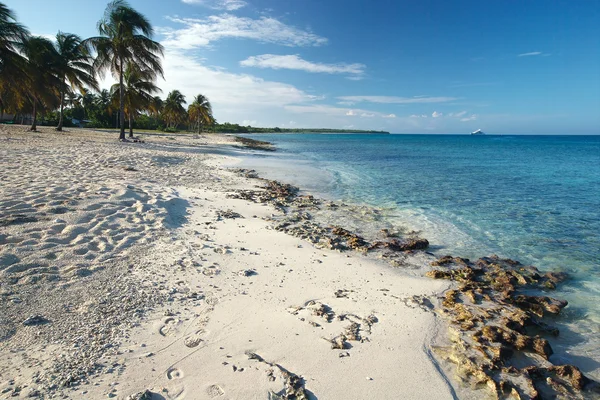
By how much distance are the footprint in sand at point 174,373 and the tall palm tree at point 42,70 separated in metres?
28.4

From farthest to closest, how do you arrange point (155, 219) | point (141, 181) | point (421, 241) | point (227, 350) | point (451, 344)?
point (141, 181), point (421, 241), point (155, 219), point (451, 344), point (227, 350)

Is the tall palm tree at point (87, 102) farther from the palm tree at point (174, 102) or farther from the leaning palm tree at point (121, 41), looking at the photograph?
the leaning palm tree at point (121, 41)

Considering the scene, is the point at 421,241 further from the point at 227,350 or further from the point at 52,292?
the point at 52,292

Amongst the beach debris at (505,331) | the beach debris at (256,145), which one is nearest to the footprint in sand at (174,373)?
the beach debris at (505,331)

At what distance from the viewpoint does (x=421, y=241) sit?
706cm

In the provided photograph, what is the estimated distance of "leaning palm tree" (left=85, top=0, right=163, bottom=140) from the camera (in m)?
23.0

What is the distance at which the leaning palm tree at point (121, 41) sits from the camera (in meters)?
23.0

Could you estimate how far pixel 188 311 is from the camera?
12.2 ft

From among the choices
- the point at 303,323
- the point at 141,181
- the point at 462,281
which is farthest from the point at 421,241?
the point at 141,181

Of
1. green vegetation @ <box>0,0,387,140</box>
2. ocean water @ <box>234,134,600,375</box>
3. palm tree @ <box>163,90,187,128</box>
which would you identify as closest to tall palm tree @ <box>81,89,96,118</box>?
palm tree @ <box>163,90,187,128</box>

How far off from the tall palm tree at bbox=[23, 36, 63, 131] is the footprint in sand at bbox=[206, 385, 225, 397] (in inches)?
1134

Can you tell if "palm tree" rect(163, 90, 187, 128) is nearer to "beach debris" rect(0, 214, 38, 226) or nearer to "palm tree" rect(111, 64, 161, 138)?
"palm tree" rect(111, 64, 161, 138)

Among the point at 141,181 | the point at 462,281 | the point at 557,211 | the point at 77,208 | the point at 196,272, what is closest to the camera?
the point at 196,272

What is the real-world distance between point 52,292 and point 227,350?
2307 mm
